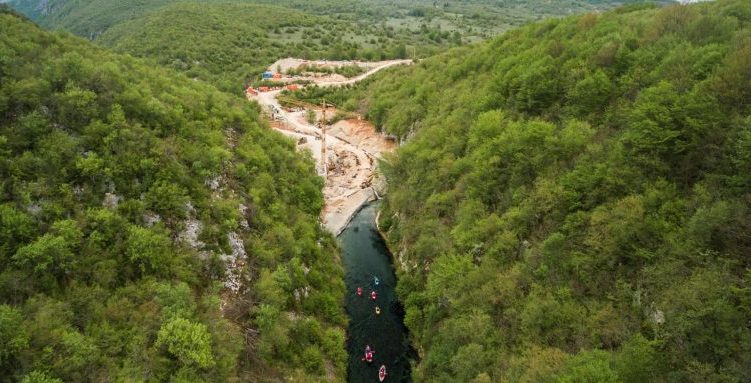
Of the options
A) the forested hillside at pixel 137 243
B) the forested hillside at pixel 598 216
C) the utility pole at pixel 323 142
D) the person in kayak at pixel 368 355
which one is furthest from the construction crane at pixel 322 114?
the person in kayak at pixel 368 355

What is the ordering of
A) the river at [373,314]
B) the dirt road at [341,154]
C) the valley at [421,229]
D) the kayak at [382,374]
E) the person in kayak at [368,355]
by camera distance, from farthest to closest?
A: the dirt road at [341,154] < the person in kayak at [368,355] < the river at [373,314] < the kayak at [382,374] < the valley at [421,229]

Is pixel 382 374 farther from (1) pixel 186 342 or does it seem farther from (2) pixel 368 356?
(1) pixel 186 342

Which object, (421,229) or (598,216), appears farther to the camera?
(421,229)

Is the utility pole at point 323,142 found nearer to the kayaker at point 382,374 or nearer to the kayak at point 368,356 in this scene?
the kayak at point 368,356

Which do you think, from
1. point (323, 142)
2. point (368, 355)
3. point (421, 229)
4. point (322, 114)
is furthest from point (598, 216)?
point (322, 114)

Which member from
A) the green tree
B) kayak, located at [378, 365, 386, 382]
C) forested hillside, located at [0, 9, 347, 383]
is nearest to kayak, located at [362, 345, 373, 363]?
kayak, located at [378, 365, 386, 382]

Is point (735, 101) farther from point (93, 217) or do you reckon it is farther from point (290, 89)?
point (290, 89)
